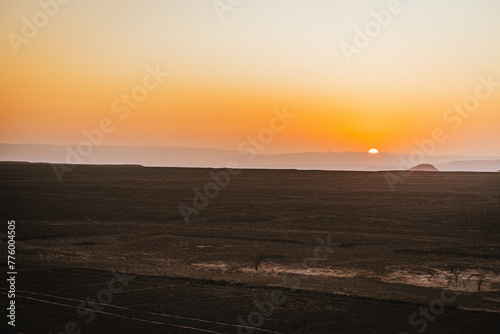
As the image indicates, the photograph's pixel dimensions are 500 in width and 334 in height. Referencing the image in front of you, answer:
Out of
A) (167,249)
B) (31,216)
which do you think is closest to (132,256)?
(167,249)

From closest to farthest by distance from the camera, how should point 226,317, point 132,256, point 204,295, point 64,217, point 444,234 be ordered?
point 226,317
point 204,295
point 132,256
point 444,234
point 64,217

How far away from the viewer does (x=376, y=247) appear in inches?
633

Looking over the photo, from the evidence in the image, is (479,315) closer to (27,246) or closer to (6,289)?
(6,289)

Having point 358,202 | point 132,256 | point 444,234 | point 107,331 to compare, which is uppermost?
point 358,202

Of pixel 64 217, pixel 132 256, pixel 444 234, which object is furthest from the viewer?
pixel 64 217

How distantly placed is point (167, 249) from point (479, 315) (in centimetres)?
925

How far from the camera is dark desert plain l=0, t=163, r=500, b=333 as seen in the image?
340 inches

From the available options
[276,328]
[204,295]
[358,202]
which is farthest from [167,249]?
[358,202]

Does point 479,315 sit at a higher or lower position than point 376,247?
lower

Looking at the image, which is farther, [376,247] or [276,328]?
[376,247]

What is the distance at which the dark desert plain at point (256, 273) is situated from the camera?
28.3 ft

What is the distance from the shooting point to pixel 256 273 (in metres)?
12.3

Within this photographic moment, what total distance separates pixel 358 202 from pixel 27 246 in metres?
22.3

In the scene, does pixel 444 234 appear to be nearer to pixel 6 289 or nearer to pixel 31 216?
pixel 6 289
